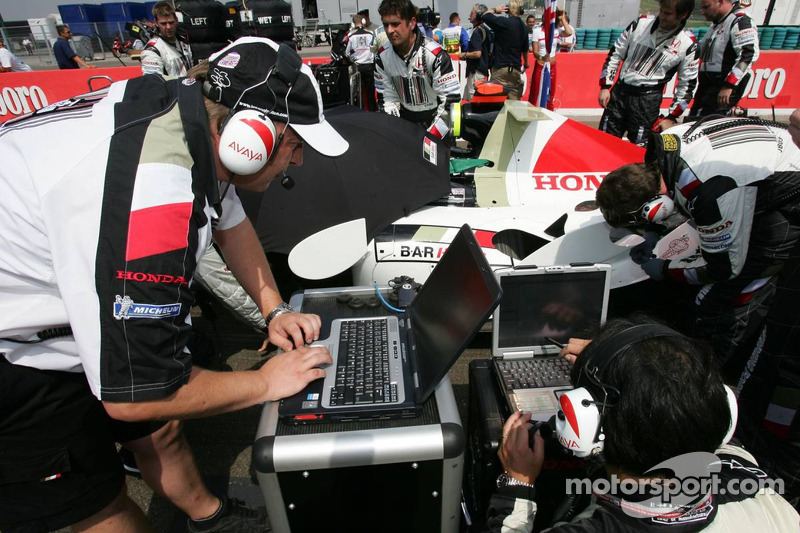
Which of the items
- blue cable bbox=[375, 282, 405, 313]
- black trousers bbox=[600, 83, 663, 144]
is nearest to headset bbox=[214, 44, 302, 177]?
blue cable bbox=[375, 282, 405, 313]

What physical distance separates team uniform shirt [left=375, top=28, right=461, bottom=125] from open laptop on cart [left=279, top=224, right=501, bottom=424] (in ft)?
9.65

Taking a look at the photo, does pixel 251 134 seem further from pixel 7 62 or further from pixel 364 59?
pixel 7 62

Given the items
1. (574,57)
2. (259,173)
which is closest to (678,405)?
(259,173)

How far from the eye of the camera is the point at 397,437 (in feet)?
3.44

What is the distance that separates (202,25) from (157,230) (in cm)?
620

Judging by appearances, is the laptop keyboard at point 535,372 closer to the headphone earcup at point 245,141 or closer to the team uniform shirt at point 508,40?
the headphone earcup at point 245,141

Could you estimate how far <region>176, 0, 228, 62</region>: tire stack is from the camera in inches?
229

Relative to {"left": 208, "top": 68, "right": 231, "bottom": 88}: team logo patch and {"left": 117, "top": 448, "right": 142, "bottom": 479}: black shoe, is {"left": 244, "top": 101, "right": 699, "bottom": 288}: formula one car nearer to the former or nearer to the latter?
{"left": 117, "top": 448, "right": 142, "bottom": 479}: black shoe

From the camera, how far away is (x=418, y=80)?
437 centimetres

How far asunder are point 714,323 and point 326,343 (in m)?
1.89

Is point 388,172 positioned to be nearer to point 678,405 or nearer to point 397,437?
point 397,437

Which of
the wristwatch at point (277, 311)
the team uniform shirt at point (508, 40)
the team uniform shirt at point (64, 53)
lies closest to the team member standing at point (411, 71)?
the wristwatch at point (277, 311)

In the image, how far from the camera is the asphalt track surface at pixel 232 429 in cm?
185

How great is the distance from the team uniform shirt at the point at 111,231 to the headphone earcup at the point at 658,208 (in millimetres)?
1913
